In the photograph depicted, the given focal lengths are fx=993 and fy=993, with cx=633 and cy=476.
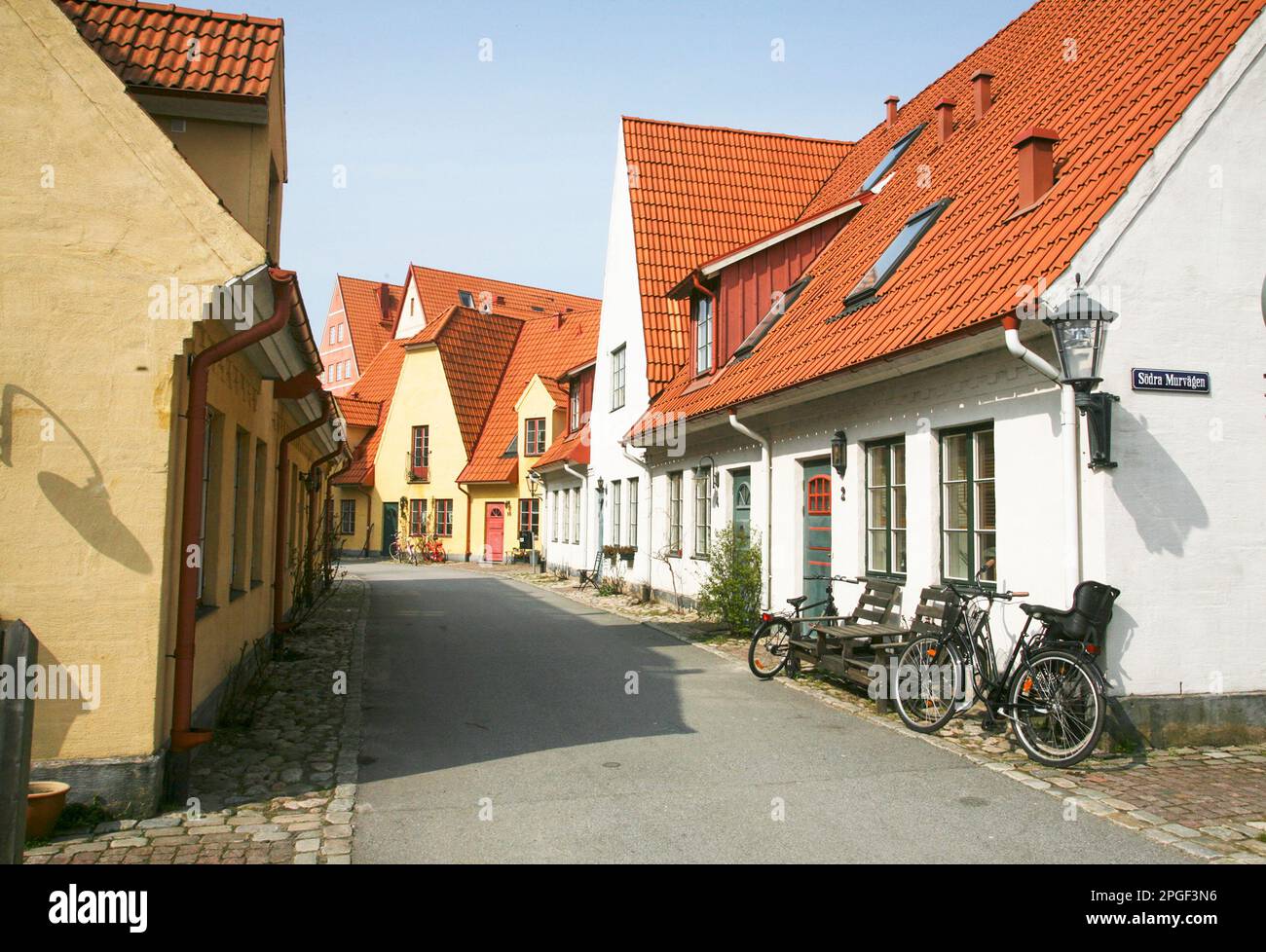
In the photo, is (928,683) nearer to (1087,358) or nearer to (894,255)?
(1087,358)

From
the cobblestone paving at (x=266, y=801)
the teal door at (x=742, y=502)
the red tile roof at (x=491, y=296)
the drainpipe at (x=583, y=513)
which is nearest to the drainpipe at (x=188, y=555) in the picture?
the cobblestone paving at (x=266, y=801)

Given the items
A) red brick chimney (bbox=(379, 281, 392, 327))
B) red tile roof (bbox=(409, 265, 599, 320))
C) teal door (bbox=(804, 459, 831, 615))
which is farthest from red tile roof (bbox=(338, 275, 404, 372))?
teal door (bbox=(804, 459, 831, 615))

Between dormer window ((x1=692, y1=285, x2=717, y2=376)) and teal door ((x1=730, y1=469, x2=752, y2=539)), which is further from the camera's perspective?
dormer window ((x1=692, y1=285, x2=717, y2=376))

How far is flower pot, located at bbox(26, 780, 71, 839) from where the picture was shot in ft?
15.5

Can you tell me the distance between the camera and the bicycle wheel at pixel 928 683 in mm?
7414

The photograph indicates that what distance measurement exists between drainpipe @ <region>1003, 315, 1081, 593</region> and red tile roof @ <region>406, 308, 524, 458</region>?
2945 cm

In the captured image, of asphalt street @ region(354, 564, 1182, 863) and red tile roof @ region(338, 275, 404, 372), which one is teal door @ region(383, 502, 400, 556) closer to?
red tile roof @ region(338, 275, 404, 372)

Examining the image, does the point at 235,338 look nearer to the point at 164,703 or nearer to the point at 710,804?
the point at 164,703

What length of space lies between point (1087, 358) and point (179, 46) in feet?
23.7

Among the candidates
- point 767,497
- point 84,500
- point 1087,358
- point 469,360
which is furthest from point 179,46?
point 469,360

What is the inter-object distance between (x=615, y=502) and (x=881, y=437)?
11.9 meters

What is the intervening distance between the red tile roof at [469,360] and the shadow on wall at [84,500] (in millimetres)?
30161

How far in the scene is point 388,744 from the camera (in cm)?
717
